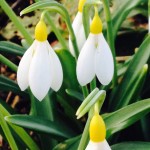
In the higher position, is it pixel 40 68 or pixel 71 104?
pixel 40 68

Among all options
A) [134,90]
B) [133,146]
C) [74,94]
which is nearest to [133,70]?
[134,90]

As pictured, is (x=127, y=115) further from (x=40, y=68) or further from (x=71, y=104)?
(x=71, y=104)

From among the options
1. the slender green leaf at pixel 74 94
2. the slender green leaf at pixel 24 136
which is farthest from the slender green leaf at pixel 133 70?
the slender green leaf at pixel 24 136

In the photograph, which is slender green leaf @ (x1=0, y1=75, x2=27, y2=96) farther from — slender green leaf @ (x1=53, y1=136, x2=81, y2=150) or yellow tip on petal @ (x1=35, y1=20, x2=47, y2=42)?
yellow tip on petal @ (x1=35, y1=20, x2=47, y2=42)

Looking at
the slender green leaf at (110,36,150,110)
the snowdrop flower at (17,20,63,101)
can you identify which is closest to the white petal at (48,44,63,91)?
the snowdrop flower at (17,20,63,101)

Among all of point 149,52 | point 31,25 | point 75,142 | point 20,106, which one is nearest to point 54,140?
point 75,142
